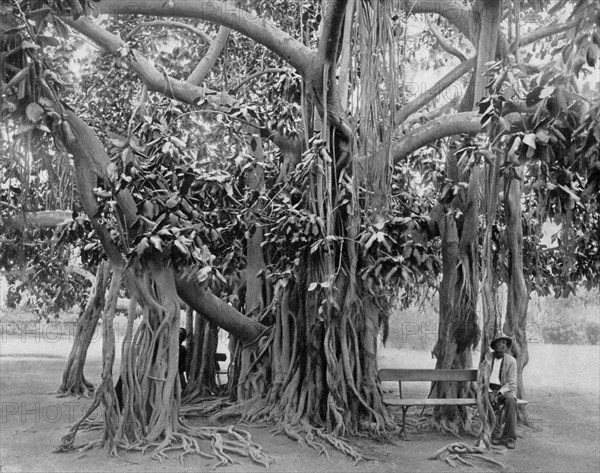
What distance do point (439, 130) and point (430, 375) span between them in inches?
104

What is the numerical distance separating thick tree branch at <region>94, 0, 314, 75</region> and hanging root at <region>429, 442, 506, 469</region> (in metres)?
3.87

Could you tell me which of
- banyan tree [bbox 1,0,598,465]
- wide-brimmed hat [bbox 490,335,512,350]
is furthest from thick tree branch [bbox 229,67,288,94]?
wide-brimmed hat [bbox 490,335,512,350]

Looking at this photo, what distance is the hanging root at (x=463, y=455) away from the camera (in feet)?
19.8

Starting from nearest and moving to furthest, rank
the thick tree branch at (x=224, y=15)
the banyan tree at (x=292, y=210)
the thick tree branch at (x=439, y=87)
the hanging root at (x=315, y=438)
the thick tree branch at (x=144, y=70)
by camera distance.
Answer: the banyan tree at (x=292, y=210)
the thick tree branch at (x=224, y=15)
the hanging root at (x=315, y=438)
the thick tree branch at (x=144, y=70)
the thick tree branch at (x=439, y=87)

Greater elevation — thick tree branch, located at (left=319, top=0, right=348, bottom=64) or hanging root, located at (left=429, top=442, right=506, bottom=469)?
thick tree branch, located at (left=319, top=0, right=348, bottom=64)

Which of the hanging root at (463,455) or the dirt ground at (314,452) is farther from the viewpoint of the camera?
the hanging root at (463,455)

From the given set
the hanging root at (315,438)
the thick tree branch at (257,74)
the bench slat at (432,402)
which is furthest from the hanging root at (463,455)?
the thick tree branch at (257,74)

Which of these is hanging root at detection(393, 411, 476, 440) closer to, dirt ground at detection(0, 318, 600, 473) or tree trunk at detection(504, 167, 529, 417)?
dirt ground at detection(0, 318, 600, 473)

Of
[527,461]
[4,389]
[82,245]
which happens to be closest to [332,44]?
[82,245]

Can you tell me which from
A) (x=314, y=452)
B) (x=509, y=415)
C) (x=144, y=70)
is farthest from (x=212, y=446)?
(x=144, y=70)

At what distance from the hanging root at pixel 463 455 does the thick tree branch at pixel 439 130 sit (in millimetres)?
2985

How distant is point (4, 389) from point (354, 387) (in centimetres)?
682

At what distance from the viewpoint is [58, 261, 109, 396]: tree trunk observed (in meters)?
10.1

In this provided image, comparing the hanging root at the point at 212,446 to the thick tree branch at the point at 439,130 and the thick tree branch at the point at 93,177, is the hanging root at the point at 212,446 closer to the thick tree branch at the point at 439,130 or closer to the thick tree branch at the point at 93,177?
the thick tree branch at the point at 93,177
